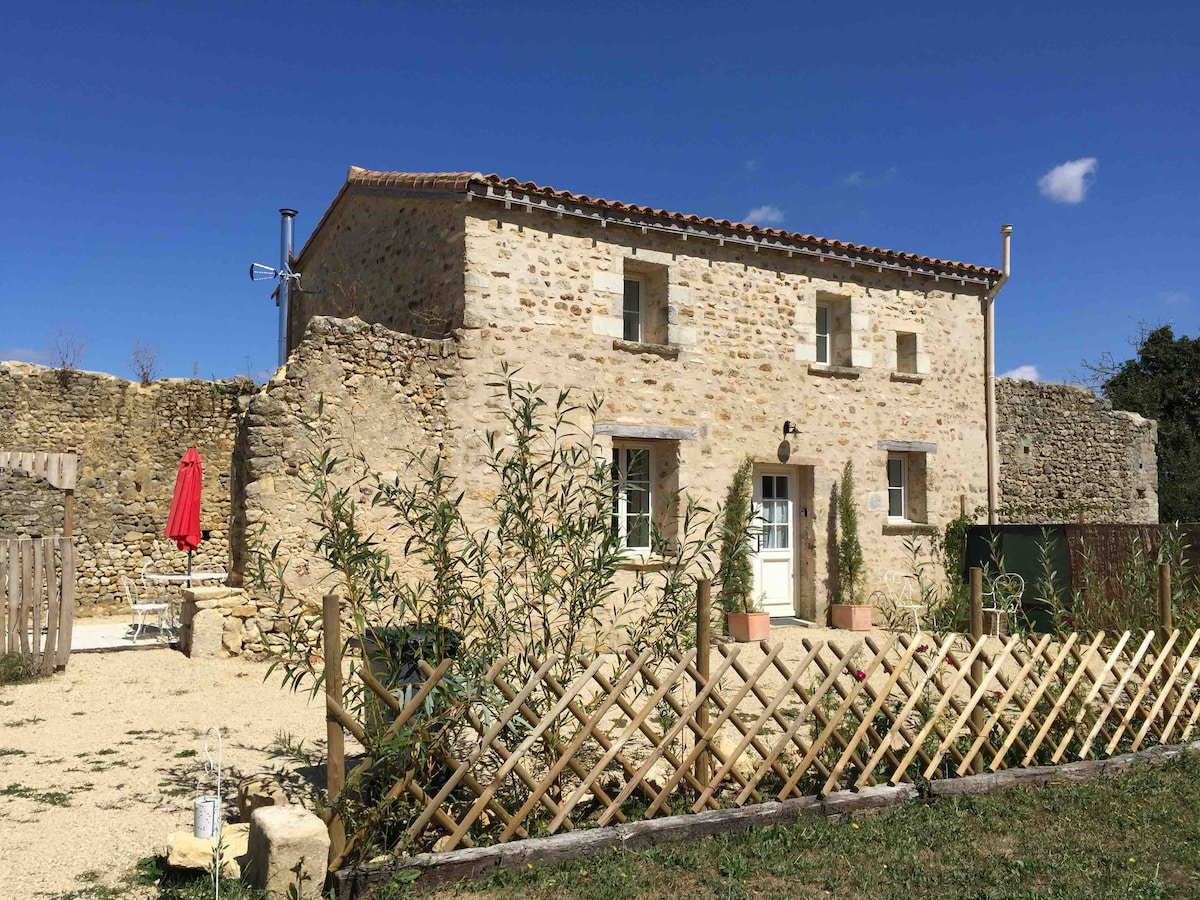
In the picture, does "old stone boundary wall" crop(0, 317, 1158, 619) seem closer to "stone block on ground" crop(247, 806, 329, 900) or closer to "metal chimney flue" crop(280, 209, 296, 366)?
"metal chimney flue" crop(280, 209, 296, 366)

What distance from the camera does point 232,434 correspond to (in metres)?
11.9

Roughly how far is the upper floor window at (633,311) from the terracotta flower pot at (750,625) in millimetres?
3359

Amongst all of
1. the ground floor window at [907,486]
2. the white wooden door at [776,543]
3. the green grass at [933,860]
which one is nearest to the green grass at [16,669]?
the green grass at [933,860]

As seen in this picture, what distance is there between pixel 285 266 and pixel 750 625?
921 centimetres

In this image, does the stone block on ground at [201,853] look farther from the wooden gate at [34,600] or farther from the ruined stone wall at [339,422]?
the wooden gate at [34,600]

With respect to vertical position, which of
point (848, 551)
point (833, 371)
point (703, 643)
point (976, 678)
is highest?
point (833, 371)

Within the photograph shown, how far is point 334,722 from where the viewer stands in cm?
321

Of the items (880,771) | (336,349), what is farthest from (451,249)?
(880,771)

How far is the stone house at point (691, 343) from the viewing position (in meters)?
8.58

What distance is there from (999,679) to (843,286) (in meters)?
7.26

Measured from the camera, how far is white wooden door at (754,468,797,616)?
10398 millimetres

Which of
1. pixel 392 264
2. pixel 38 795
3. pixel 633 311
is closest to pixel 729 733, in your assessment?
pixel 38 795

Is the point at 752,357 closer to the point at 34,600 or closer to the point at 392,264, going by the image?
the point at 392,264

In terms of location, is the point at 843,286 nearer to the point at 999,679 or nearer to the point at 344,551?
the point at 999,679
